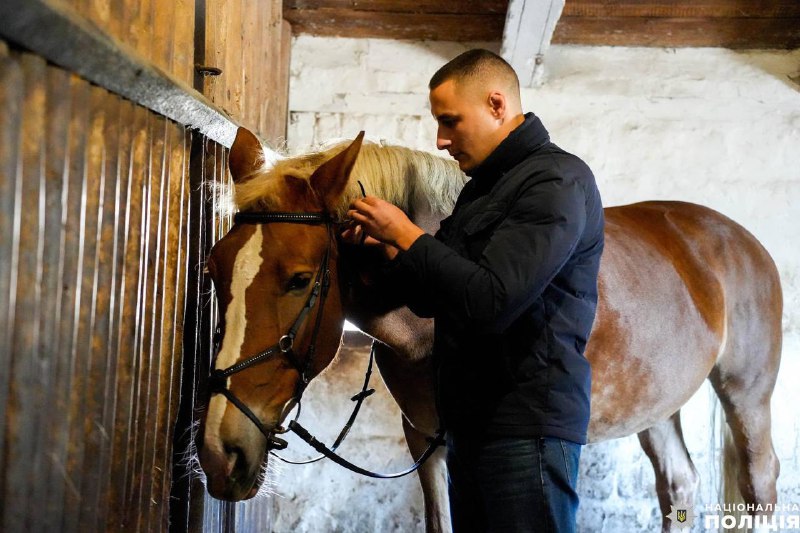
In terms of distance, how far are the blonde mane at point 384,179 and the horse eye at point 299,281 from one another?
7.6 inches

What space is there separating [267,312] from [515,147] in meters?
0.72

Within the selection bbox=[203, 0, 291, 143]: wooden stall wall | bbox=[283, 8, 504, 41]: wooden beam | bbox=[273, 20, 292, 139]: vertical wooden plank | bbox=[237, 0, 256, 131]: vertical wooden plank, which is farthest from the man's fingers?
bbox=[283, 8, 504, 41]: wooden beam

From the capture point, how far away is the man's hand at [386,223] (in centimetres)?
139

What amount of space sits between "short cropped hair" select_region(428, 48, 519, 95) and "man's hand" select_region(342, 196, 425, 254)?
368mm

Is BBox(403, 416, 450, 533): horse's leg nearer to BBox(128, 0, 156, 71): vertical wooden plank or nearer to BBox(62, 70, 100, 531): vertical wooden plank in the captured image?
BBox(62, 70, 100, 531): vertical wooden plank

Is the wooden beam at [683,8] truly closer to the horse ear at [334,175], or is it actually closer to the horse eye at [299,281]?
the horse ear at [334,175]

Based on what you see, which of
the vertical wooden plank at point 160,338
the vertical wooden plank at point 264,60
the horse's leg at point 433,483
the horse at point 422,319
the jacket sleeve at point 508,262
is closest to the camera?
the jacket sleeve at point 508,262

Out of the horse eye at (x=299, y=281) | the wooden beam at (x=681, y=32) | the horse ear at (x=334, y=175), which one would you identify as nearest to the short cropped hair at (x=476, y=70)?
the horse ear at (x=334, y=175)

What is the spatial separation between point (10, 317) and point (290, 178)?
752mm

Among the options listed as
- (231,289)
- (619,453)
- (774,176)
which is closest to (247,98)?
(231,289)

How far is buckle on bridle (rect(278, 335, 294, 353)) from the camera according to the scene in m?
1.52

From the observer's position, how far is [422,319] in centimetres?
200

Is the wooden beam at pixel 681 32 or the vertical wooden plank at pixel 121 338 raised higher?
the wooden beam at pixel 681 32

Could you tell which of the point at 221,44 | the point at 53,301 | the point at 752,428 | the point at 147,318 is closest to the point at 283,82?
the point at 221,44
